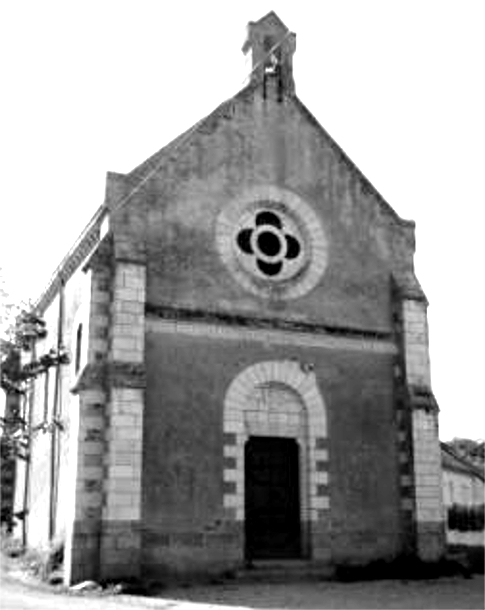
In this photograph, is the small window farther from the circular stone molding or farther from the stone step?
the stone step

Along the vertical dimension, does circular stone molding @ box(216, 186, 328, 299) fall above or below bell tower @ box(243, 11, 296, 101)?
below

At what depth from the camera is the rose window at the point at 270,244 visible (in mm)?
20703

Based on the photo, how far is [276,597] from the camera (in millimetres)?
15453

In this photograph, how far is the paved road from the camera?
14318mm

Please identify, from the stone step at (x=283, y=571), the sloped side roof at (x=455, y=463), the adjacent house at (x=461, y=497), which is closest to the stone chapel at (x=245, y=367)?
the stone step at (x=283, y=571)

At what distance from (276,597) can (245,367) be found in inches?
224

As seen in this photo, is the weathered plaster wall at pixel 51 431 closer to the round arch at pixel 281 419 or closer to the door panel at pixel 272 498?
the round arch at pixel 281 419

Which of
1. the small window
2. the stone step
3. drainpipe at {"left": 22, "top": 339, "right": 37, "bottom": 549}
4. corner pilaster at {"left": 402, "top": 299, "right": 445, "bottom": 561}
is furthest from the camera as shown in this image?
drainpipe at {"left": 22, "top": 339, "right": 37, "bottom": 549}

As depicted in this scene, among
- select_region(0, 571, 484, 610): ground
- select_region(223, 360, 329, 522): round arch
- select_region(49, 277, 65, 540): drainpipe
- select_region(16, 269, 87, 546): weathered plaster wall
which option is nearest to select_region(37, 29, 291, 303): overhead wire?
select_region(16, 269, 87, 546): weathered plaster wall

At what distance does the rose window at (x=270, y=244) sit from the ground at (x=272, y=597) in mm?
7298

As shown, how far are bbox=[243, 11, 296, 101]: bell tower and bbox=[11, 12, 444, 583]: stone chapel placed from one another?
72 mm

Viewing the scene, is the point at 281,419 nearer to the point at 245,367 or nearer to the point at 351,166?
the point at 245,367

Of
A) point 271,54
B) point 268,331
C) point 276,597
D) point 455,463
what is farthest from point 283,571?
point 455,463

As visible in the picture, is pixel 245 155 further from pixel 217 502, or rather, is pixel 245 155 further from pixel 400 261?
pixel 217 502
